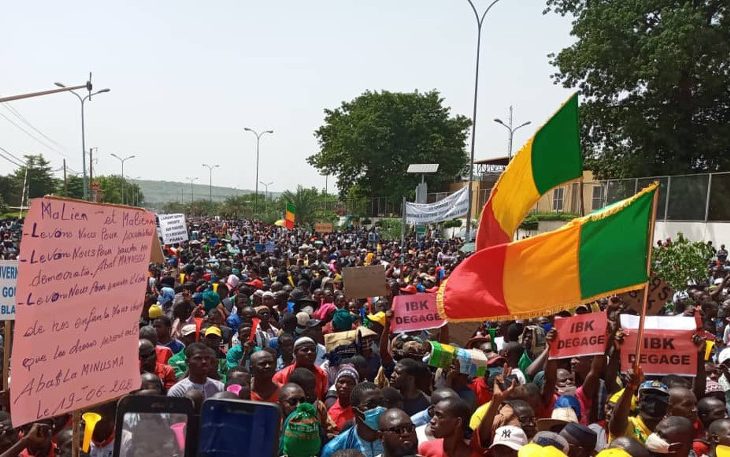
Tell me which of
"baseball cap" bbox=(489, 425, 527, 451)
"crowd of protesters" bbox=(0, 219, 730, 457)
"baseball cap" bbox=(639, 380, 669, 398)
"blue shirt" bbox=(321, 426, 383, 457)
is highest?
"baseball cap" bbox=(639, 380, 669, 398)

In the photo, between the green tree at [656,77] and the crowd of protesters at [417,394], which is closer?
the crowd of protesters at [417,394]

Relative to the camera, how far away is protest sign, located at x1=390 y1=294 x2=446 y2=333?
6.84m

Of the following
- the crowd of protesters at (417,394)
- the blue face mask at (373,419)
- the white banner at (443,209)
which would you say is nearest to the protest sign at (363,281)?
the crowd of protesters at (417,394)

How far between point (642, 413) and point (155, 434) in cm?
302

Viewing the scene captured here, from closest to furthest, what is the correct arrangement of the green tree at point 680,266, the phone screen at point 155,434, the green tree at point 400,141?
the phone screen at point 155,434, the green tree at point 680,266, the green tree at point 400,141

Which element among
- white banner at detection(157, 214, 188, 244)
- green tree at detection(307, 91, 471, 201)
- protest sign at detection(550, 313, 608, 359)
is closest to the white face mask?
protest sign at detection(550, 313, 608, 359)

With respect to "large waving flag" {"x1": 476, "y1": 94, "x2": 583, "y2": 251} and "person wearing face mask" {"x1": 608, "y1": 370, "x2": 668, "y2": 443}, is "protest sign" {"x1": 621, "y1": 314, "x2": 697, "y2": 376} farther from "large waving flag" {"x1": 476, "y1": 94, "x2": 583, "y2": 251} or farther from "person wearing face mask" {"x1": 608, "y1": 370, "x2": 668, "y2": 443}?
"large waving flag" {"x1": 476, "y1": 94, "x2": 583, "y2": 251}

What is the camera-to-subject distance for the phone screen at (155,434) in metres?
2.85

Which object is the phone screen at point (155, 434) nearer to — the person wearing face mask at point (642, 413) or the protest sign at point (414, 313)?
the person wearing face mask at point (642, 413)

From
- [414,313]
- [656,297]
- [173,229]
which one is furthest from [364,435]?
[173,229]

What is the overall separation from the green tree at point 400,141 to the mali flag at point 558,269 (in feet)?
139

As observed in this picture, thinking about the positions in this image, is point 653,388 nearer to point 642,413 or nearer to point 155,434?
point 642,413

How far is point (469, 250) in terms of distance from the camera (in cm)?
1978

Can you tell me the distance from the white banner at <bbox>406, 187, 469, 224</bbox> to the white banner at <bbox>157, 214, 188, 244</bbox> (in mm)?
5825
